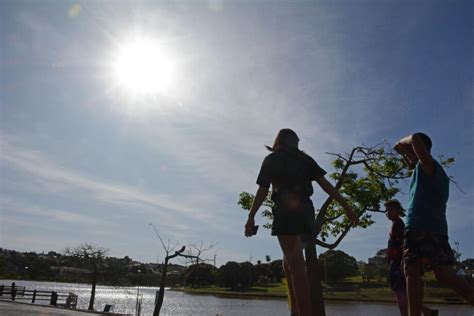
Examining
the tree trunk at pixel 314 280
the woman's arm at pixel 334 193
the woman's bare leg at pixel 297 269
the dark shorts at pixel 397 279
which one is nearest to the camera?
the woman's bare leg at pixel 297 269

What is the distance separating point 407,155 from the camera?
367 centimetres

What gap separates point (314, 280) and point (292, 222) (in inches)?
389

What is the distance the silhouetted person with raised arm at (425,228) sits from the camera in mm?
3084

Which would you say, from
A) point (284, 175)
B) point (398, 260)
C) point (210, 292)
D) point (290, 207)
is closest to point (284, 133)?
point (284, 175)

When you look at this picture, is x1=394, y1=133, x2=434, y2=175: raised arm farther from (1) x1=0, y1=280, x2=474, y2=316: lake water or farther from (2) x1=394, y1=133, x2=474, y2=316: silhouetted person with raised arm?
(1) x1=0, y1=280, x2=474, y2=316: lake water

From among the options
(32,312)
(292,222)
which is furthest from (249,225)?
(32,312)

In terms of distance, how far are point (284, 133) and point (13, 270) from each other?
5865 inches

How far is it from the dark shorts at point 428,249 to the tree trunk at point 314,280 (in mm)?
9141

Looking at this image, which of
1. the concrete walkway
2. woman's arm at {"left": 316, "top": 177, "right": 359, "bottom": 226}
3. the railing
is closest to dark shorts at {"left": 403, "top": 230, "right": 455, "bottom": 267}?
woman's arm at {"left": 316, "top": 177, "right": 359, "bottom": 226}

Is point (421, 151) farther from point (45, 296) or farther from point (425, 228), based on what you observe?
point (45, 296)

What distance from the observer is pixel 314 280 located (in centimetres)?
1230

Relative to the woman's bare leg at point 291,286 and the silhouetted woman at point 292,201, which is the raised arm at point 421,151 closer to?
the silhouetted woman at point 292,201

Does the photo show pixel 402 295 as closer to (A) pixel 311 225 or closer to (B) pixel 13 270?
(A) pixel 311 225

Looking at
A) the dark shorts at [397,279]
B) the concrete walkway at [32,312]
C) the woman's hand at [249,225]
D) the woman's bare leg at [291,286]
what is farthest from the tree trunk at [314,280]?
the woman's hand at [249,225]
